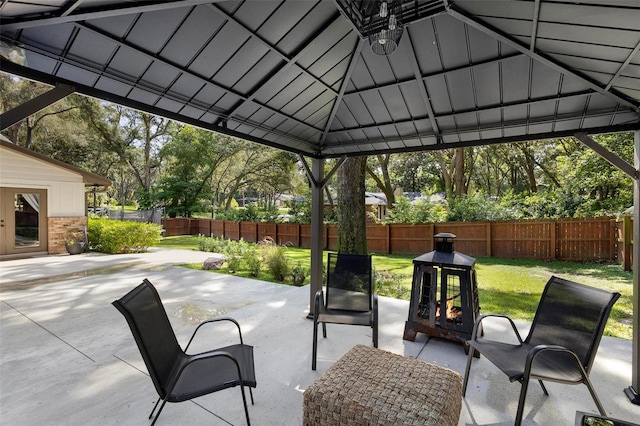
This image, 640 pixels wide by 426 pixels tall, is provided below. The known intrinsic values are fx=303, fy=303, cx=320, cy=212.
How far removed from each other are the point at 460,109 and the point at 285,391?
360 centimetres

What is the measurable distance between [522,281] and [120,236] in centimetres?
1294

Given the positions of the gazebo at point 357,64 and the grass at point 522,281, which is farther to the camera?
the grass at point 522,281

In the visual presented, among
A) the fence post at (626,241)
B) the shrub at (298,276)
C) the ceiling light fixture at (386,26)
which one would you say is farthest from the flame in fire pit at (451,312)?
the fence post at (626,241)

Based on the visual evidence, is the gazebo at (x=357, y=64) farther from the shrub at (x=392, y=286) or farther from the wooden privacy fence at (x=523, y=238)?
the wooden privacy fence at (x=523, y=238)

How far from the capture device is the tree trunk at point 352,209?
7.34 m

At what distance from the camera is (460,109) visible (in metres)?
3.60

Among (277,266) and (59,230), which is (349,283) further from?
(59,230)

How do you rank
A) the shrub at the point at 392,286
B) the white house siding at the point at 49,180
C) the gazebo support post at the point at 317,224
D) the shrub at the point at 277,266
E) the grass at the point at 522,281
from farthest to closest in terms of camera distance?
the white house siding at the point at 49,180 → the shrub at the point at 277,266 → the shrub at the point at 392,286 → the grass at the point at 522,281 → the gazebo support post at the point at 317,224

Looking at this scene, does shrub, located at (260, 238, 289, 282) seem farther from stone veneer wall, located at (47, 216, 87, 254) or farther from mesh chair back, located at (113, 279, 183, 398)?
stone veneer wall, located at (47, 216, 87, 254)

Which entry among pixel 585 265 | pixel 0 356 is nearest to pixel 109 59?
pixel 0 356

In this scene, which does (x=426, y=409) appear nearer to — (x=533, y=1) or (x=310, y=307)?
(x=533, y=1)

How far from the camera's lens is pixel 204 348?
3.65 m

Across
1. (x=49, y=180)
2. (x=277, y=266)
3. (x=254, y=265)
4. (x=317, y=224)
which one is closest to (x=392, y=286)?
(x=277, y=266)

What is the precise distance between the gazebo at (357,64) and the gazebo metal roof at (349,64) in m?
0.01
